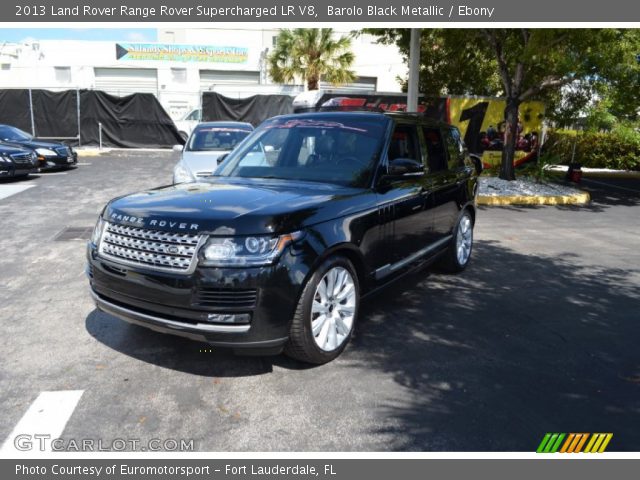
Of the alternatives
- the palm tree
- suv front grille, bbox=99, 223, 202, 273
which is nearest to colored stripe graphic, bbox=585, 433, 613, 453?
suv front grille, bbox=99, 223, 202, 273

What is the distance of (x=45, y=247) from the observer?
689 cm

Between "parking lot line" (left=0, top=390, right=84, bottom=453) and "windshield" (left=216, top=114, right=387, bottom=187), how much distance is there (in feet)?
7.36

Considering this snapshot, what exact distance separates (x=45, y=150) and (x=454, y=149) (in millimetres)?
13237

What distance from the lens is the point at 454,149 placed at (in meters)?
5.90

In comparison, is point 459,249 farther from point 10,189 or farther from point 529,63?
point 10,189

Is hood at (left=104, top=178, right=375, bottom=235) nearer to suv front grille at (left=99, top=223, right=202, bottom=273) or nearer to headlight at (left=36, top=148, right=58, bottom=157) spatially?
suv front grille at (left=99, top=223, right=202, bottom=273)

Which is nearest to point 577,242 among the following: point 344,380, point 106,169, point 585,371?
point 585,371

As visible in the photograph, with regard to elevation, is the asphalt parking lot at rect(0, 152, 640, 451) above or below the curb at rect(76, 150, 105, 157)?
below

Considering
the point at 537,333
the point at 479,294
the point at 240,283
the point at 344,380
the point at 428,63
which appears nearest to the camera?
the point at 240,283

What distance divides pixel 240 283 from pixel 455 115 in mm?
14788

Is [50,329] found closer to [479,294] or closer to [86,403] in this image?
[86,403]

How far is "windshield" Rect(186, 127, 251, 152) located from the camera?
10.3 metres

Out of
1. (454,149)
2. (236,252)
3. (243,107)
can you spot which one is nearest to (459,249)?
(454,149)

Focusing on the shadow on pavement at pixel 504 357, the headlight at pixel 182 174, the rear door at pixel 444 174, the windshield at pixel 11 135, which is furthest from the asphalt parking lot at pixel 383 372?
the windshield at pixel 11 135
